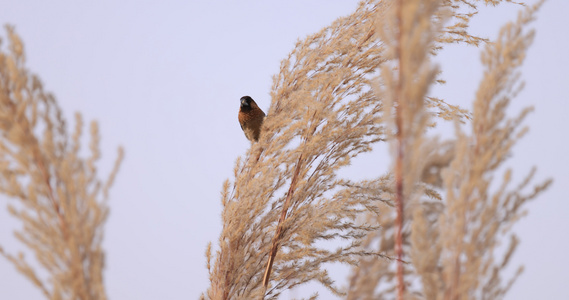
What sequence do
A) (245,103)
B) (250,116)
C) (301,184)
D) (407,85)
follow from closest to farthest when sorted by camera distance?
(407,85) < (301,184) < (250,116) < (245,103)

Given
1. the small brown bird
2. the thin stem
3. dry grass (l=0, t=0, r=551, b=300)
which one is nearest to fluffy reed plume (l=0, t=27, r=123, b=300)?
dry grass (l=0, t=0, r=551, b=300)

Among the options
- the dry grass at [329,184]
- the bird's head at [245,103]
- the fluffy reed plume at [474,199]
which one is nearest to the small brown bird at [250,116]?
the bird's head at [245,103]

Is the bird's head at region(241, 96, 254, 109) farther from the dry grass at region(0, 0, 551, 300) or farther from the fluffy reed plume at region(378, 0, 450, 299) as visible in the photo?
the fluffy reed plume at region(378, 0, 450, 299)

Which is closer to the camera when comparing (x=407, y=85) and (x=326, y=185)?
(x=407, y=85)

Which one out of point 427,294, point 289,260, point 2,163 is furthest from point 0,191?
point 289,260

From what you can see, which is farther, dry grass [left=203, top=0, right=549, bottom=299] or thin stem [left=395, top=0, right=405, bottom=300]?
dry grass [left=203, top=0, right=549, bottom=299]

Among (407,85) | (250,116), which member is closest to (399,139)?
(407,85)

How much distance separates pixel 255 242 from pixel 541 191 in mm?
1090

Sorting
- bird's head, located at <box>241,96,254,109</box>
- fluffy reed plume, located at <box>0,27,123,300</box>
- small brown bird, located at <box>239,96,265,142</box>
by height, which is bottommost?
fluffy reed plume, located at <box>0,27,123,300</box>

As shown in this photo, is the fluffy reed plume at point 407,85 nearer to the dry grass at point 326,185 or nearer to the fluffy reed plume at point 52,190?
the dry grass at point 326,185

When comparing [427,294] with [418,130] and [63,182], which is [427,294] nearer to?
[418,130]

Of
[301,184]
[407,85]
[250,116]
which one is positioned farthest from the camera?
[250,116]

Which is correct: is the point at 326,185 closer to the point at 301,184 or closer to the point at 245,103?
the point at 301,184

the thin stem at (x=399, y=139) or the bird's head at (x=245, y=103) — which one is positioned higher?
the bird's head at (x=245, y=103)
